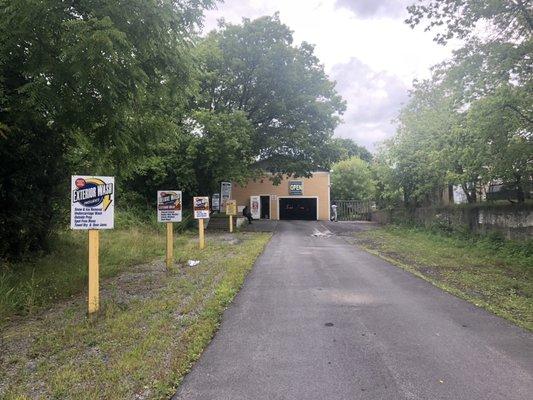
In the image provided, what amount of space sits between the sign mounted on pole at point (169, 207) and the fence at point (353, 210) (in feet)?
104

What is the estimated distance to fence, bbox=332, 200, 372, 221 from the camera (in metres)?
41.5

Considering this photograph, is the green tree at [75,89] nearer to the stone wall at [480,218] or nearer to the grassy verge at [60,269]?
the grassy verge at [60,269]

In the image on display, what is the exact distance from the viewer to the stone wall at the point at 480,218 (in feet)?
46.4

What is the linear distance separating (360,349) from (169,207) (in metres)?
6.89

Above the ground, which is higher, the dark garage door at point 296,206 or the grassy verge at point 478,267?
the dark garage door at point 296,206

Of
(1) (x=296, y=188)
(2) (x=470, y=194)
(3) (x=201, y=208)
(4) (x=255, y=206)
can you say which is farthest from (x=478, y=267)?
(1) (x=296, y=188)

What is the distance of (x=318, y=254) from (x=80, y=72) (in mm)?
9156

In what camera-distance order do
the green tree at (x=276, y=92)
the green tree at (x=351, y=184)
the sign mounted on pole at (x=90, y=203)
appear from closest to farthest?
the sign mounted on pole at (x=90, y=203) < the green tree at (x=276, y=92) < the green tree at (x=351, y=184)

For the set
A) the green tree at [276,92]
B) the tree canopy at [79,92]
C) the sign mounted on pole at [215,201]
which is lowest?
the sign mounted on pole at [215,201]

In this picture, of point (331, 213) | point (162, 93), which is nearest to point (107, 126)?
point (162, 93)

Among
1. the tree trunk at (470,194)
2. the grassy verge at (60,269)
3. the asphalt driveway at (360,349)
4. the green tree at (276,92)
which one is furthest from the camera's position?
the green tree at (276,92)

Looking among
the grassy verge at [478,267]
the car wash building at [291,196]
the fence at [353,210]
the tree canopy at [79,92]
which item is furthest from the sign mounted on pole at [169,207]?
the car wash building at [291,196]

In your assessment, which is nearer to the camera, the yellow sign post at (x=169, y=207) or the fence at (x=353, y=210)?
the yellow sign post at (x=169, y=207)

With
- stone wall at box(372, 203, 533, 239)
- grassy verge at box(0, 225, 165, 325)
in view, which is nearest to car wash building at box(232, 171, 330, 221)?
stone wall at box(372, 203, 533, 239)
